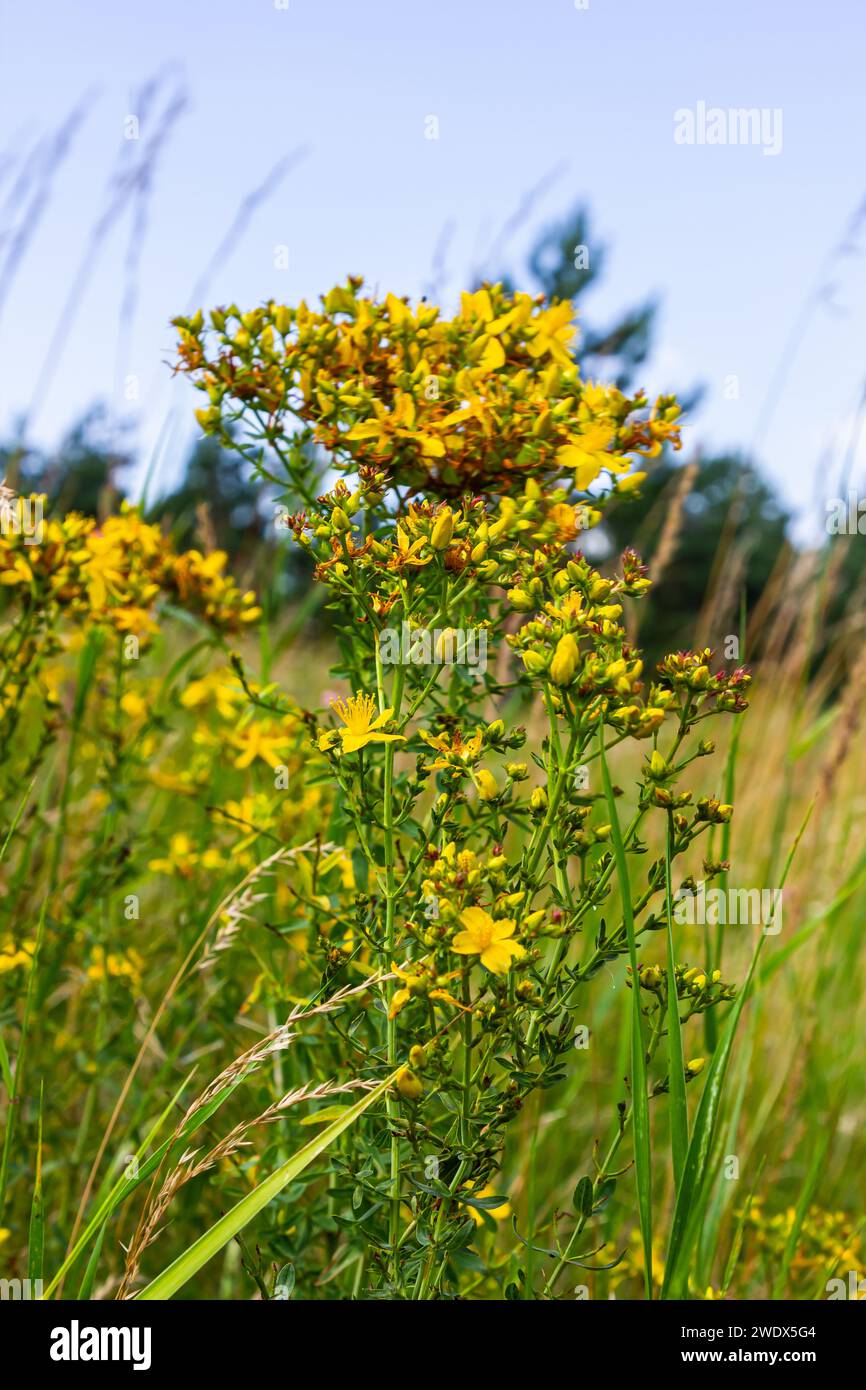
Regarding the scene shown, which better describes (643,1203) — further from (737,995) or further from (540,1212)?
(540,1212)

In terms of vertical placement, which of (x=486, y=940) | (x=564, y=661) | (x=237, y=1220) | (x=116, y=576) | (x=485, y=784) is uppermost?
(x=116, y=576)

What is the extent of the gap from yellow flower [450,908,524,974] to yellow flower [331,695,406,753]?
6.6 inches

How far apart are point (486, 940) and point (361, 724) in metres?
0.24

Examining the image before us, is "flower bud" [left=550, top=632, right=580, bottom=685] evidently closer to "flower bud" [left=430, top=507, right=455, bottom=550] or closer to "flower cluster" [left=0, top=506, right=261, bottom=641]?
"flower bud" [left=430, top=507, right=455, bottom=550]

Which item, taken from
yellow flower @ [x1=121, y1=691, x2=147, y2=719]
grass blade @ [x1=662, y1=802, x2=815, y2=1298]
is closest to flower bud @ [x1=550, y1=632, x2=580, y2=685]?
grass blade @ [x1=662, y1=802, x2=815, y2=1298]

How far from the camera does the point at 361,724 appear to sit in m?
1.00

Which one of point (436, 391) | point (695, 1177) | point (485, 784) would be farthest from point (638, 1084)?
point (436, 391)

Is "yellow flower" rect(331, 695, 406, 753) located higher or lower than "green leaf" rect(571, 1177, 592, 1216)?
higher

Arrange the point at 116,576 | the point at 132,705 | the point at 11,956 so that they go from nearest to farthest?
the point at 11,956, the point at 116,576, the point at 132,705

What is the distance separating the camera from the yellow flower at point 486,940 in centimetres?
87

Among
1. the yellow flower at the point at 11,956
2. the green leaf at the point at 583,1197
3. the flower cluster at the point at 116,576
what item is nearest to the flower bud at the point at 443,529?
the green leaf at the point at 583,1197

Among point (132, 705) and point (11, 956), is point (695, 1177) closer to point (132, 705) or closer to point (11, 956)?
point (11, 956)

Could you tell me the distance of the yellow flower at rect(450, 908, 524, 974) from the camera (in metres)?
0.87
